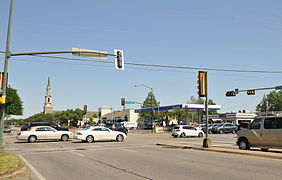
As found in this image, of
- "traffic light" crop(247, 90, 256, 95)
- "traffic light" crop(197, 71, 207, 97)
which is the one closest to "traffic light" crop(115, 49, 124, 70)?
"traffic light" crop(197, 71, 207, 97)

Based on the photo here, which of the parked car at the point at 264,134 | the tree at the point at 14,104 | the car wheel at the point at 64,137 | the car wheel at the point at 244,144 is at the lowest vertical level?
the car wheel at the point at 64,137

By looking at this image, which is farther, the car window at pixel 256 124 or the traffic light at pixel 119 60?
the traffic light at pixel 119 60

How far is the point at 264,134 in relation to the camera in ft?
49.1

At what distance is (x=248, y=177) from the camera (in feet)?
27.5

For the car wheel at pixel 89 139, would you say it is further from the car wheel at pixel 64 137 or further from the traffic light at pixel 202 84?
the traffic light at pixel 202 84

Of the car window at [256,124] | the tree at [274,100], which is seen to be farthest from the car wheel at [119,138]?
the tree at [274,100]

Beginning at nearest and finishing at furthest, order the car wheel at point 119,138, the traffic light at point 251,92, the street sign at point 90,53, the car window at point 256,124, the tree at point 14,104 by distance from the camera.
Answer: the car window at point 256,124, the street sign at point 90,53, the car wheel at point 119,138, the traffic light at point 251,92, the tree at point 14,104

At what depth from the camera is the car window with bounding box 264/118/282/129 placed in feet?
47.2

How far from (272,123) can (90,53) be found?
11493 millimetres

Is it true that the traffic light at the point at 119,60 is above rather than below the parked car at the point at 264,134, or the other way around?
above

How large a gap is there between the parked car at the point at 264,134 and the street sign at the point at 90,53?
9.97m

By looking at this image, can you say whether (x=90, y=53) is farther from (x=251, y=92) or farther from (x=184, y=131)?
(x=251, y=92)

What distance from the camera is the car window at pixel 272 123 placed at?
1438 cm

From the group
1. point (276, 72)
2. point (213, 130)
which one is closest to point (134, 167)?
point (276, 72)
